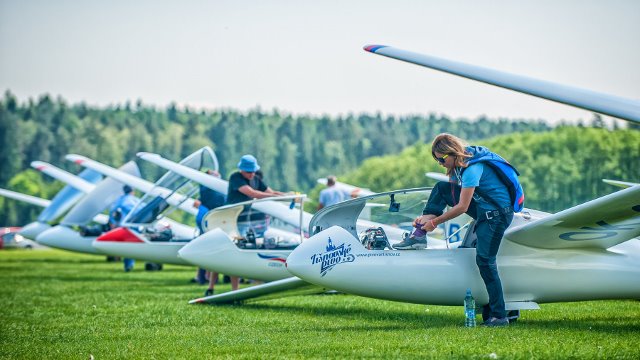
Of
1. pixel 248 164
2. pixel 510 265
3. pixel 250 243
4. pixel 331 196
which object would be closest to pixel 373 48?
pixel 510 265

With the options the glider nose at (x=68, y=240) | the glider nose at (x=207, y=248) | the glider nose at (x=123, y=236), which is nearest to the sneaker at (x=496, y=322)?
the glider nose at (x=207, y=248)

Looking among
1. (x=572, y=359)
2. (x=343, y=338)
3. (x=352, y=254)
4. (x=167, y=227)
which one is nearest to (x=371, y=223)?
(x=352, y=254)

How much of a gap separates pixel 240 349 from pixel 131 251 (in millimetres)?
11116

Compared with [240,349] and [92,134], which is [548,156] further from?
[92,134]

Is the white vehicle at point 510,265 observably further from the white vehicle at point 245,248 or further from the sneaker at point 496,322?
the white vehicle at point 245,248

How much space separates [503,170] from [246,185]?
5.72 metres

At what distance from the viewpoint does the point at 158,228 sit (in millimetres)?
19000

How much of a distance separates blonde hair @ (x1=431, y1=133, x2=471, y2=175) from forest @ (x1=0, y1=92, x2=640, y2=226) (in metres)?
31.0

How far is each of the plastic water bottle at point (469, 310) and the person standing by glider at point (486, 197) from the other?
0.52 feet

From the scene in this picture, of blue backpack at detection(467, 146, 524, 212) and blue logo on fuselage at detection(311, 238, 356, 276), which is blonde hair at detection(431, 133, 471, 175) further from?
blue logo on fuselage at detection(311, 238, 356, 276)

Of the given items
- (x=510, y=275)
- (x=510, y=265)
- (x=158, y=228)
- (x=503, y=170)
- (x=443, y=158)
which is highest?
(x=443, y=158)

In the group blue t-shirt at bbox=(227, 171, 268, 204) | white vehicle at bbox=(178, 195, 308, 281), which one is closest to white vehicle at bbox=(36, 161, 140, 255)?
blue t-shirt at bbox=(227, 171, 268, 204)

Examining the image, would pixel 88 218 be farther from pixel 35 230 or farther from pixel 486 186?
pixel 486 186

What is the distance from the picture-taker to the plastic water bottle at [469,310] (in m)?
9.56
